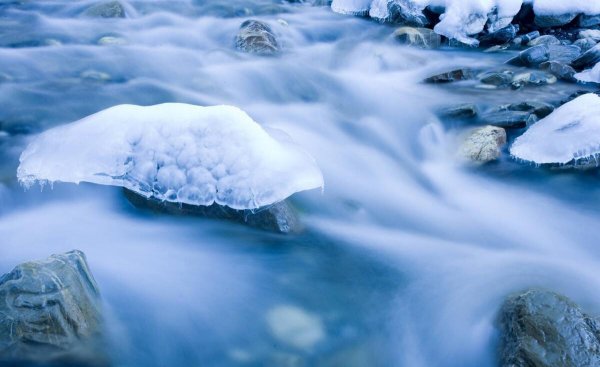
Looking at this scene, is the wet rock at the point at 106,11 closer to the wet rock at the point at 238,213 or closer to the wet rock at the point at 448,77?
the wet rock at the point at 448,77

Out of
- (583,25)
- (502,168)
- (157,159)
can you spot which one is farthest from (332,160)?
(583,25)

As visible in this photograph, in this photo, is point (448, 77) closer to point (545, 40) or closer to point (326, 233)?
point (545, 40)

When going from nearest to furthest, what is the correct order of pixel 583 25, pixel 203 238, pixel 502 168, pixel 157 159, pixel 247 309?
pixel 247 309, pixel 157 159, pixel 203 238, pixel 502 168, pixel 583 25

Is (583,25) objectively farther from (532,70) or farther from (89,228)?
(89,228)

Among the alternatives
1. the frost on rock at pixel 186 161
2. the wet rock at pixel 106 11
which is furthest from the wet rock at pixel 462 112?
the wet rock at pixel 106 11

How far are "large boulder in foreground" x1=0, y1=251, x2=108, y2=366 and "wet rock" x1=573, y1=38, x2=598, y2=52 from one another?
649cm

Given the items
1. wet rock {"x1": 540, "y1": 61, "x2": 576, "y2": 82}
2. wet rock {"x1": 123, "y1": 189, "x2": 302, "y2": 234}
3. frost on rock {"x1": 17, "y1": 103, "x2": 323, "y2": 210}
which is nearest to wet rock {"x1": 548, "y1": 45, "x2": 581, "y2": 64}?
wet rock {"x1": 540, "y1": 61, "x2": 576, "y2": 82}

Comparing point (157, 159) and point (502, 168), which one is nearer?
point (157, 159)

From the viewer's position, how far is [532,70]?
585 cm

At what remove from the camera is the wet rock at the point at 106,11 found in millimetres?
7430

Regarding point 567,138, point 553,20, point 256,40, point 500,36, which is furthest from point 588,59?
point 256,40

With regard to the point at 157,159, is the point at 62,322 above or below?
below

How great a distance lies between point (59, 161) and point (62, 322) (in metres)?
1.22

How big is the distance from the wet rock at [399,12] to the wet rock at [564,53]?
73.0 inches
